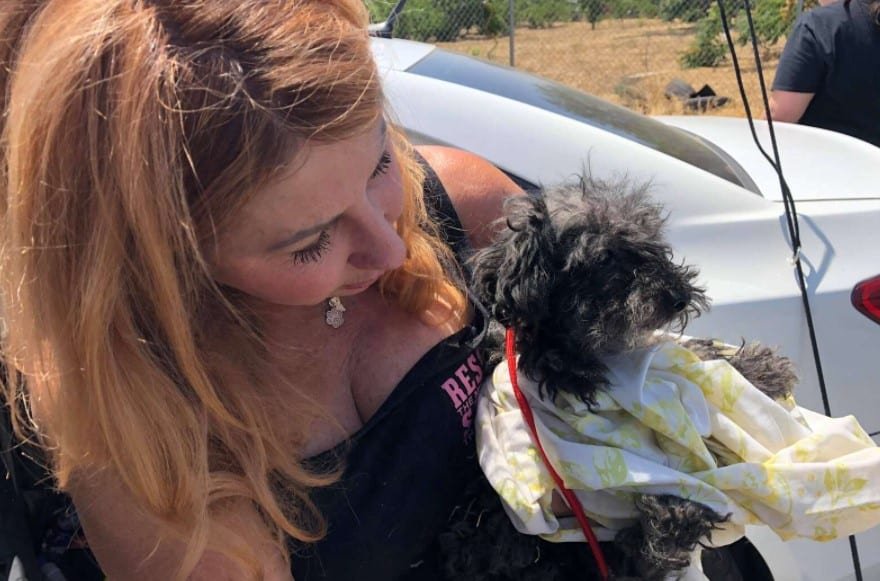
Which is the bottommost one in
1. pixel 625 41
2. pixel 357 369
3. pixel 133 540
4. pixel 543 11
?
pixel 625 41

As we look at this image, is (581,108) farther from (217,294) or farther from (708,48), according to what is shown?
(708,48)

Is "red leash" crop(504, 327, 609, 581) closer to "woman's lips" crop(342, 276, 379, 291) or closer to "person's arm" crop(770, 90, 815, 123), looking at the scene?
"woman's lips" crop(342, 276, 379, 291)

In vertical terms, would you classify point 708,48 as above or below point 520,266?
below

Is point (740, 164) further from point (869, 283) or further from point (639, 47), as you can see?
point (639, 47)

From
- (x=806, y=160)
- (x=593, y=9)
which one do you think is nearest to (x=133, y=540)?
(x=806, y=160)

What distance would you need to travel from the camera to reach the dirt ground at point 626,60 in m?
11.2

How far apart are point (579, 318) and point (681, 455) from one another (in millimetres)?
259

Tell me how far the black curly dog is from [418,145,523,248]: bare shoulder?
0.75ft

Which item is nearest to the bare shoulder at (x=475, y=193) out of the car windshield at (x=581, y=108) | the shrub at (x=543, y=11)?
the car windshield at (x=581, y=108)

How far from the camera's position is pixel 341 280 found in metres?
1.20

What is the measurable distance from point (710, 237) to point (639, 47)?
650 inches

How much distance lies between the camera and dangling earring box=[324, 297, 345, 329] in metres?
1.41

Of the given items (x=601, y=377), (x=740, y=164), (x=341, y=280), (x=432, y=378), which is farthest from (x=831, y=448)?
(x=740, y=164)

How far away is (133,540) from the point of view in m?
1.19
